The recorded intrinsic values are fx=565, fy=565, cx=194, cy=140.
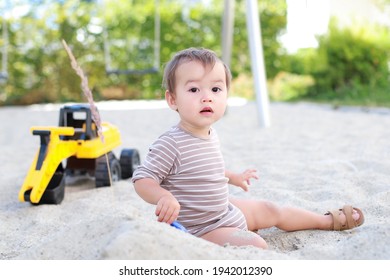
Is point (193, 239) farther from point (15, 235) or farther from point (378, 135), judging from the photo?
point (378, 135)

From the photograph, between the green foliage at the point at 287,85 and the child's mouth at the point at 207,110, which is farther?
the green foliage at the point at 287,85

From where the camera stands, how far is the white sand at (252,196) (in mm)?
1482

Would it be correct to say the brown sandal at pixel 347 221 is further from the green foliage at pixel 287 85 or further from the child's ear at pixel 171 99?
the green foliage at pixel 287 85

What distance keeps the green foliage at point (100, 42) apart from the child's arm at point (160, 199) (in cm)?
869

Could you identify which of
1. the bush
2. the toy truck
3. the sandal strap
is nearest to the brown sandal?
the sandal strap

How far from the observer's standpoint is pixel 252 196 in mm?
2537

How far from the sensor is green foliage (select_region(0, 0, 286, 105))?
412 inches

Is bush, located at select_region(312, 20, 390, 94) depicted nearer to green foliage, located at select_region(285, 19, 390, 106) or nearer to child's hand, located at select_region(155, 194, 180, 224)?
green foliage, located at select_region(285, 19, 390, 106)


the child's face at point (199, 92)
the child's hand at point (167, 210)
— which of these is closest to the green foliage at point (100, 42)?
the child's face at point (199, 92)

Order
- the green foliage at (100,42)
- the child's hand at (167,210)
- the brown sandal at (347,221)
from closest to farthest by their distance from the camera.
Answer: the child's hand at (167,210), the brown sandal at (347,221), the green foliage at (100,42)

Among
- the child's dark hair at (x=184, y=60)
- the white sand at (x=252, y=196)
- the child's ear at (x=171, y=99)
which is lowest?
the white sand at (x=252, y=196)

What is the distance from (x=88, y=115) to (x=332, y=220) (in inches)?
52.2

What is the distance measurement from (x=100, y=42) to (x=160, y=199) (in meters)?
9.44
